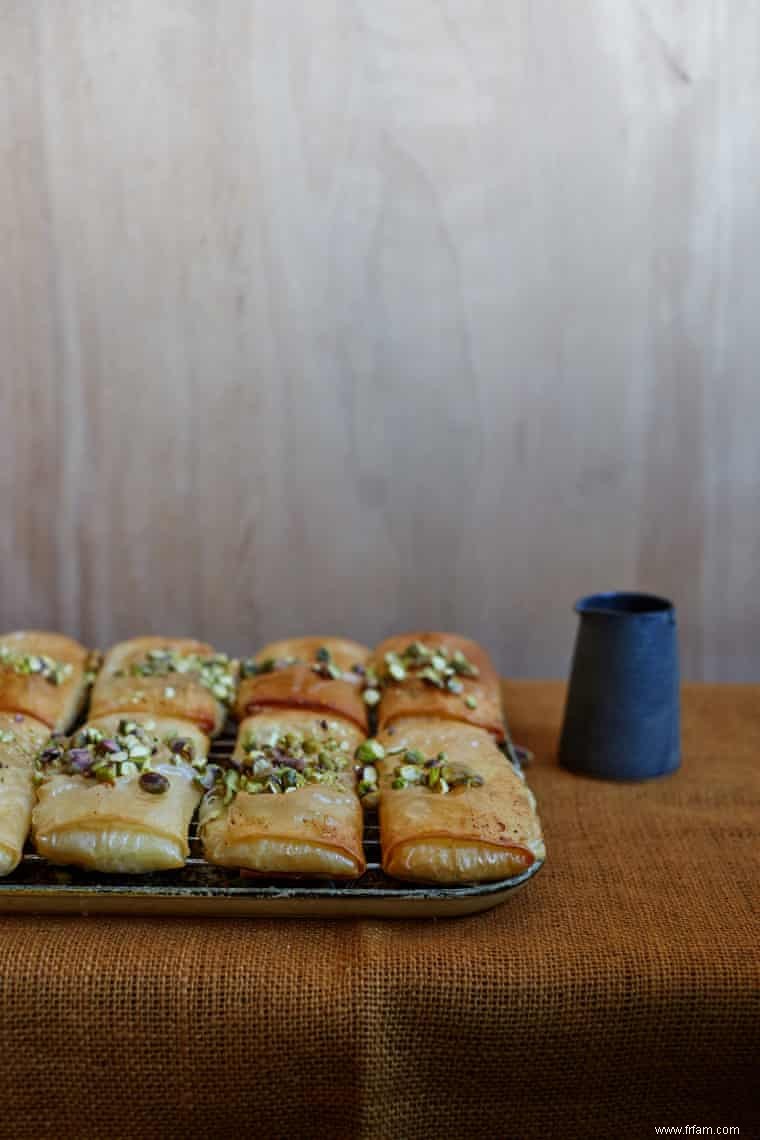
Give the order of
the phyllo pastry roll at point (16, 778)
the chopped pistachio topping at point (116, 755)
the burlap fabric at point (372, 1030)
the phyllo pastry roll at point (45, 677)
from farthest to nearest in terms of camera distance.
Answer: the phyllo pastry roll at point (45, 677)
the chopped pistachio topping at point (116, 755)
the phyllo pastry roll at point (16, 778)
the burlap fabric at point (372, 1030)

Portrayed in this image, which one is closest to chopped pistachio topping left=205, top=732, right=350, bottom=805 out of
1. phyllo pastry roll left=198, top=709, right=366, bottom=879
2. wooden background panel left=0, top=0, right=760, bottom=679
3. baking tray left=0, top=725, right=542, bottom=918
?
phyllo pastry roll left=198, top=709, right=366, bottom=879

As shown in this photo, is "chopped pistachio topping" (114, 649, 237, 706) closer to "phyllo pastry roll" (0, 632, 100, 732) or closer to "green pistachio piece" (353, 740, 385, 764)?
"phyllo pastry roll" (0, 632, 100, 732)

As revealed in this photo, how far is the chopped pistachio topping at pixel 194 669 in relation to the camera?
1.55 meters

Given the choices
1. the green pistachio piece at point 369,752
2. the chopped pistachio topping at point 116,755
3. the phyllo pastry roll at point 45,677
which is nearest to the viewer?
the chopped pistachio topping at point 116,755

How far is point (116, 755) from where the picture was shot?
1.25 m

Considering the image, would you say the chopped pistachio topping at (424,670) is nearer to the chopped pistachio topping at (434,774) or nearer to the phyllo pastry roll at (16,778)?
the chopped pistachio topping at (434,774)

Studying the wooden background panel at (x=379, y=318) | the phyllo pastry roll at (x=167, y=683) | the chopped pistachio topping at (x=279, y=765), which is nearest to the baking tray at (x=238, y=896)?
the chopped pistachio topping at (x=279, y=765)

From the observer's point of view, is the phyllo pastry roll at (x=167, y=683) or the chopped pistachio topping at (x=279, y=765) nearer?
the chopped pistachio topping at (x=279, y=765)

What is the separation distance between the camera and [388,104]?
5.96 ft

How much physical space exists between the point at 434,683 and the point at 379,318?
0.72m

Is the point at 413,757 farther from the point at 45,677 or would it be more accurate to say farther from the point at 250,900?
the point at 45,677

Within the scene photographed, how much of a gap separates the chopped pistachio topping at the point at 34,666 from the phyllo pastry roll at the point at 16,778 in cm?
9

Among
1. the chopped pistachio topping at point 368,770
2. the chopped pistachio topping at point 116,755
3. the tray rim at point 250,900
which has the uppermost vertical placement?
the chopped pistachio topping at point 116,755

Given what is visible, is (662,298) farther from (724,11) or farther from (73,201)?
(73,201)
